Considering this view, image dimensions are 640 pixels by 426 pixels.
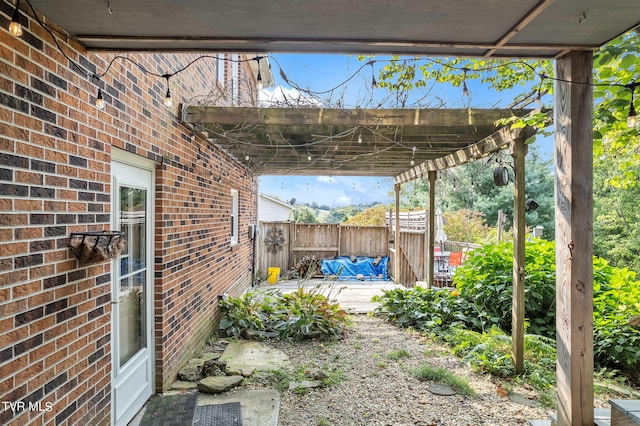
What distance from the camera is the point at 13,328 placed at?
1499 millimetres

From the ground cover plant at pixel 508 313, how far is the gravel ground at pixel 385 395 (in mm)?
368

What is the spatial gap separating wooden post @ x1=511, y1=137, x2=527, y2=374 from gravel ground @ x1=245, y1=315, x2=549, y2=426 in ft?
1.38

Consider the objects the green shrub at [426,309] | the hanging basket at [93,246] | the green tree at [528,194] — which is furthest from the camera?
the green tree at [528,194]

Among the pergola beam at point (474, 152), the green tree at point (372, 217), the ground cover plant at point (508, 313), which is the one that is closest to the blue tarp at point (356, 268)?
the pergola beam at point (474, 152)

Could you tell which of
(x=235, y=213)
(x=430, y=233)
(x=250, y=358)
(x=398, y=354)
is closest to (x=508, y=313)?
(x=398, y=354)

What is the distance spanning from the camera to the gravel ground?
2.89 m

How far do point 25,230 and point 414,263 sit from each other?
7715mm

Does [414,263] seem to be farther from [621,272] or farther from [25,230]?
[25,230]

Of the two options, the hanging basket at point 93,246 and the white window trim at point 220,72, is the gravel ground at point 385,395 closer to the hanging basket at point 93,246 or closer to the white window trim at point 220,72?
the hanging basket at point 93,246

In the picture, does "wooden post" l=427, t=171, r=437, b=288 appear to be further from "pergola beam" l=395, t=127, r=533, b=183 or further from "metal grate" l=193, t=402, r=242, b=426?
"metal grate" l=193, t=402, r=242, b=426

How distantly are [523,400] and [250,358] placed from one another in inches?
113

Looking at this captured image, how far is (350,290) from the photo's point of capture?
27.0 feet

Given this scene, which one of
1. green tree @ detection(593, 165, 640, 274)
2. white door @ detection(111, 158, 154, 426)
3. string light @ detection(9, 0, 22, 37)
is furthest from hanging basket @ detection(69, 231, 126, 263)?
green tree @ detection(593, 165, 640, 274)

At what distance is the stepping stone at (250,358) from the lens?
12.4 feet
